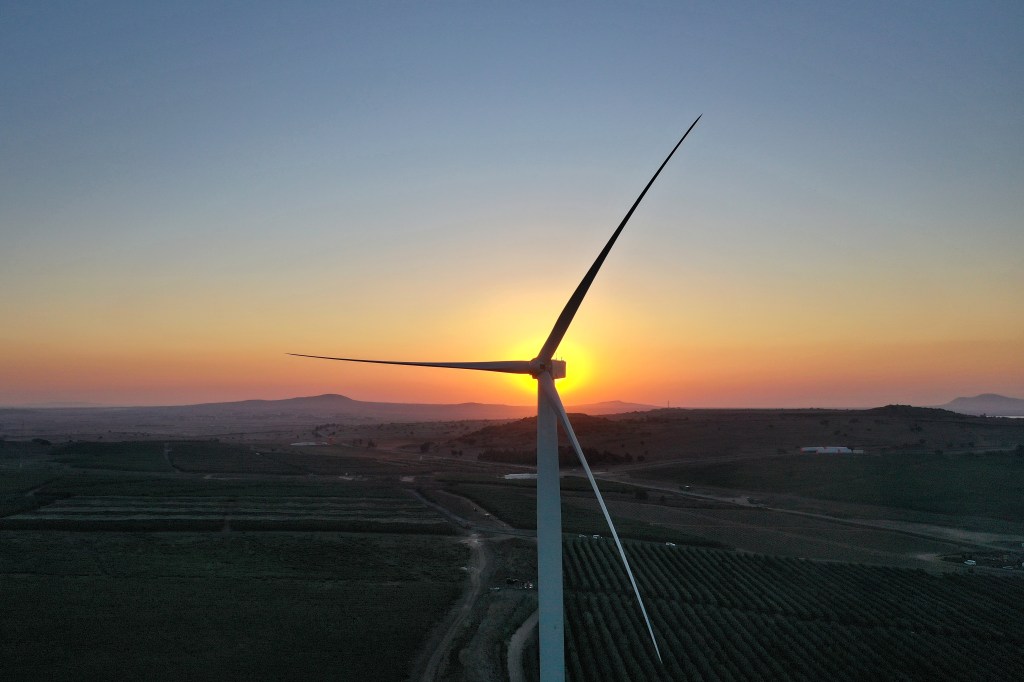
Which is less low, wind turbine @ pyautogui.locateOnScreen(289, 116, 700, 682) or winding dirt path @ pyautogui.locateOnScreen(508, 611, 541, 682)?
wind turbine @ pyautogui.locateOnScreen(289, 116, 700, 682)

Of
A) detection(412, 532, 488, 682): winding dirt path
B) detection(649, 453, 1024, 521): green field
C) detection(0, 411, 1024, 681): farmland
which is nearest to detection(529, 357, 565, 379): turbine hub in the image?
detection(0, 411, 1024, 681): farmland

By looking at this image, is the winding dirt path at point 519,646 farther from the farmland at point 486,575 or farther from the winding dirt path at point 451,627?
the winding dirt path at point 451,627

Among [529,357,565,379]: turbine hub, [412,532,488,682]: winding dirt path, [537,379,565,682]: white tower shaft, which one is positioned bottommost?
[412,532,488,682]: winding dirt path

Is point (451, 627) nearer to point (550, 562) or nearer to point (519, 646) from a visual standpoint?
point (519, 646)

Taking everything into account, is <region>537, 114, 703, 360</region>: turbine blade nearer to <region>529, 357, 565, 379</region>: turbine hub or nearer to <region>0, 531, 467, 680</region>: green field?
<region>529, 357, 565, 379</region>: turbine hub

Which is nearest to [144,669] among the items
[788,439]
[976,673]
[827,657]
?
[827,657]

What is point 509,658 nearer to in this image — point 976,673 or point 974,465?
point 976,673

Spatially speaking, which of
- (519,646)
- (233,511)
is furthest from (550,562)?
(233,511)
